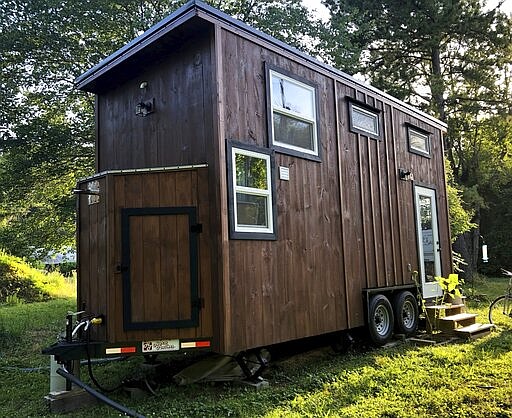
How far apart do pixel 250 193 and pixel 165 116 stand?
1.32m

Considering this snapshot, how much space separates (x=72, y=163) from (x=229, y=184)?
8120 mm

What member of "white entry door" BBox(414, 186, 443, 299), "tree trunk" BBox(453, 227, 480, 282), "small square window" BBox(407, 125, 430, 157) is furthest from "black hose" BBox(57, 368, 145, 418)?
"tree trunk" BBox(453, 227, 480, 282)

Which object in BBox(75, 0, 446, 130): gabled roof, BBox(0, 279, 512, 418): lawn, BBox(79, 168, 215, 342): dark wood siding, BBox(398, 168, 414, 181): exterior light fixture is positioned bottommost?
BBox(0, 279, 512, 418): lawn

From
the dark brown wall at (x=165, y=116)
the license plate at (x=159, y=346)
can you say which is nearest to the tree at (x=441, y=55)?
the dark brown wall at (x=165, y=116)

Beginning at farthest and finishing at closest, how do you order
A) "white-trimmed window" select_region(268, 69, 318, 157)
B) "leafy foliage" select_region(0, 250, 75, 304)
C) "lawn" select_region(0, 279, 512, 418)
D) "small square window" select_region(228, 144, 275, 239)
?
1. "leafy foliage" select_region(0, 250, 75, 304)
2. "white-trimmed window" select_region(268, 69, 318, 157)
3. "small square window" select_region(228, 144, 275, 239)
4. "lawn" select_region(0, 279, 512, 418)

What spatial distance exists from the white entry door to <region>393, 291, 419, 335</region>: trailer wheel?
0.63 m

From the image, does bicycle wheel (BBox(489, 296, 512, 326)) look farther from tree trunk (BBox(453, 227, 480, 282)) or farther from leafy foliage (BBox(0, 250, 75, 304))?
leafy foliage (BBox(0, 250, 75, 304))

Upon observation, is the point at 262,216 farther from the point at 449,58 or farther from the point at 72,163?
the point at 449,58

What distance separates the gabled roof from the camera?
14.9 feet

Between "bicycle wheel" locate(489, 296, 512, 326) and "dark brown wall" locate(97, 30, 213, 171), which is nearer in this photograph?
"dark brown wall" locate(97, 30, 213, 171)

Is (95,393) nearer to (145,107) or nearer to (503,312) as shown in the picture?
(145,107)

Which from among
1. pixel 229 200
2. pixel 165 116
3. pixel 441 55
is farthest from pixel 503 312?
pixel 441 55

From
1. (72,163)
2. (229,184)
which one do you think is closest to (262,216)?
(229,184)

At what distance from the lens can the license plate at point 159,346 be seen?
14.1 ft
